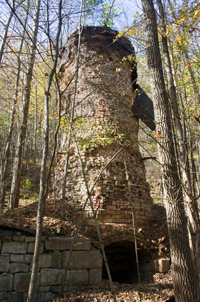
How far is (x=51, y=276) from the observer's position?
198 inches

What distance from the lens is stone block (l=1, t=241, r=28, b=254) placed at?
5.00 meters

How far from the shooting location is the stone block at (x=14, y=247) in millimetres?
4996

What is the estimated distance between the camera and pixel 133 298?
4820 mm

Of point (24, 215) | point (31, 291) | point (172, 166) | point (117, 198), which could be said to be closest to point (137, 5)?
point (172, 166)

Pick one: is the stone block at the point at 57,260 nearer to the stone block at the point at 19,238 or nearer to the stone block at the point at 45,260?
the stone block at the point at 45,260

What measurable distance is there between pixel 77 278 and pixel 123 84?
6971 millimetres

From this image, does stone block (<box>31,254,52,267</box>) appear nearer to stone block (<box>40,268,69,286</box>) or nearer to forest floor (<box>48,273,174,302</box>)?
stone block (<box>40,268,69,286</box>)

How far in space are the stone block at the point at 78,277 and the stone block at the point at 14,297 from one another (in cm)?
112

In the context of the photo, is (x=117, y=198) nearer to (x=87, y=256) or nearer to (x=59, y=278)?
(x=87, y=256)

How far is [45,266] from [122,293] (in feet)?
6.08

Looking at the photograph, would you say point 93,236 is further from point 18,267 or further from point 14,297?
point 14,297

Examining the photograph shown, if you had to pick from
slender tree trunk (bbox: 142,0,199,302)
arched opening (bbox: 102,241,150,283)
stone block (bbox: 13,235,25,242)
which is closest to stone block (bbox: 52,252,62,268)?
stone block (bbox: 13,235,25,242)

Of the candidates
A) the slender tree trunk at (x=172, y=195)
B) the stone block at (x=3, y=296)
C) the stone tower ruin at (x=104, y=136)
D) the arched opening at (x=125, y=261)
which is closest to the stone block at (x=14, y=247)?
the stone block at (x=3, y=296)

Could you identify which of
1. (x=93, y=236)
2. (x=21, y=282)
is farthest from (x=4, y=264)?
(x=93, y=236)
